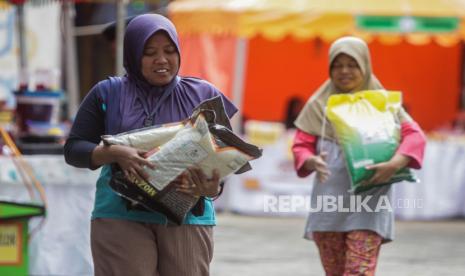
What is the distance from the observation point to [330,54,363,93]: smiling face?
588 centimetres

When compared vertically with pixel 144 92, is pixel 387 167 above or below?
below

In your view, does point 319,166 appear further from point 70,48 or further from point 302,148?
point 70,48

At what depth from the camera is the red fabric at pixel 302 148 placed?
5889 mm

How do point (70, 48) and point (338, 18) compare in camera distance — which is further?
point (338, 18)

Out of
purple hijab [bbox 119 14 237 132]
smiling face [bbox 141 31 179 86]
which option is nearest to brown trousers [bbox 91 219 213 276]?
purple hijab [bbox 119 14 237 132]

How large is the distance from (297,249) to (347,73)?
14.5 ft

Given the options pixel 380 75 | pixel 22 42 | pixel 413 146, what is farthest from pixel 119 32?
pixel 380 75

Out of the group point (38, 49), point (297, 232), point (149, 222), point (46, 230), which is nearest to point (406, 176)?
point (149, 222)

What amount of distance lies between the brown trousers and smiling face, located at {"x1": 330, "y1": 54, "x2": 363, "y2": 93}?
76.3 inches

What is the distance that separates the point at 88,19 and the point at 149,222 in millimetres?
15141

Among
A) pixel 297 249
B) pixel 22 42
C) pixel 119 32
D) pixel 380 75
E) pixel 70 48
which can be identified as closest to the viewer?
pixel 119 32

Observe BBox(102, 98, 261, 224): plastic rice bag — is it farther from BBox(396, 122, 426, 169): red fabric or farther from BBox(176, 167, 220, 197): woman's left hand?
A: BBox(396, 122, 426, 169): red fabric

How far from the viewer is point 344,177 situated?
5809 mm

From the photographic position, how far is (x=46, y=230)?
6922mm
